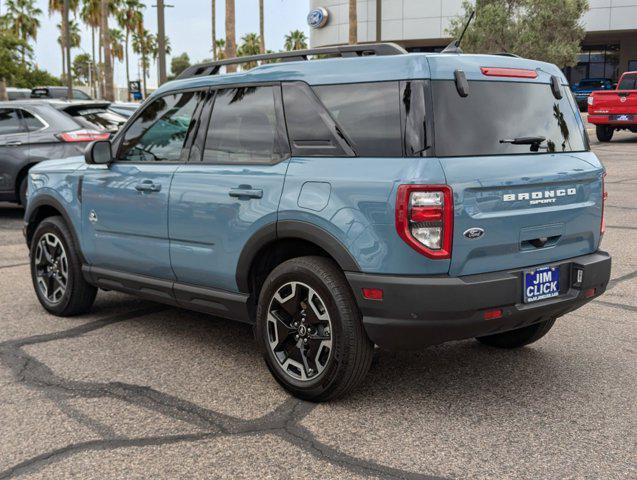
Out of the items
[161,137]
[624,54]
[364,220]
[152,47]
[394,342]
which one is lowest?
[394,342]

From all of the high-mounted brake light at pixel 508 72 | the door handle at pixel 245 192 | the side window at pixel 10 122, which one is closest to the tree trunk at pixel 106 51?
the side window at pixel 10 122

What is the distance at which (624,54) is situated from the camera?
4909 cm

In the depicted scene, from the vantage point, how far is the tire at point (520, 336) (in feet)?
15.6

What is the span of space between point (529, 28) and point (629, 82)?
10.1 meters

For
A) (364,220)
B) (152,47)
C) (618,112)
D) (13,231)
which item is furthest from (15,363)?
(152,47)

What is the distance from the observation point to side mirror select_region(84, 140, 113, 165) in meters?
5.24

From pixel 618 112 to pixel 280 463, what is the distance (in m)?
20.4

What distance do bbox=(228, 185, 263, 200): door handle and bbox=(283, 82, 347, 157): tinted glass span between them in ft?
1.01

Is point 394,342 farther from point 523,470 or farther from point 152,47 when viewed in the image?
point 152,47

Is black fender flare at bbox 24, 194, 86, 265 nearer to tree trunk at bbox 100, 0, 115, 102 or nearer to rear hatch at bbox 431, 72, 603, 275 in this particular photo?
rear hatch at bbox 431, 72, 603, 275

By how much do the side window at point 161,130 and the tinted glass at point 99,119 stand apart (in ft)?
20.0

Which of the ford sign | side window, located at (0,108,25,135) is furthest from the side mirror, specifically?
the ford sign

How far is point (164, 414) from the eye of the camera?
3.88 meters

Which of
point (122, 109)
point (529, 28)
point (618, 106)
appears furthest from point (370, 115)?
point (529, 28)
